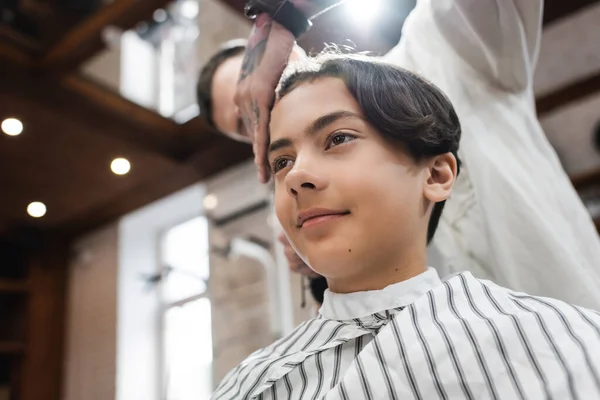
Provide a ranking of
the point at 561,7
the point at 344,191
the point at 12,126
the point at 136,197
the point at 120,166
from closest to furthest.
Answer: the point at 344,191, the point at 561,7, the point at 12,126, the point at 120,166, the point at 136,197

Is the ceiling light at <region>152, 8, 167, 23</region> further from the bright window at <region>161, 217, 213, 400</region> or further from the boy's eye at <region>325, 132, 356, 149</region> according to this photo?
the boy's eye at <region>325, 132, 356, 149</region>

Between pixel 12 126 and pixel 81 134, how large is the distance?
0.96ft

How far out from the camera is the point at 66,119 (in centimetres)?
264

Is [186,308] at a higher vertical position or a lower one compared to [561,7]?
lower

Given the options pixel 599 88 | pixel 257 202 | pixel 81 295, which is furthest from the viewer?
pixel 81 295

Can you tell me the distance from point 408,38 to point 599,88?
5.35 feet

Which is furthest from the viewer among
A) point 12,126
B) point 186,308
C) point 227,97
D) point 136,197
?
point 186,308

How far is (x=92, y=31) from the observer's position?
90.8 inches

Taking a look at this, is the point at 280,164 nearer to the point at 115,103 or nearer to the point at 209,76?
the point at 209,76

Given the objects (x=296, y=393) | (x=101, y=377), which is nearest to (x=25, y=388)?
(x=101, y=377)

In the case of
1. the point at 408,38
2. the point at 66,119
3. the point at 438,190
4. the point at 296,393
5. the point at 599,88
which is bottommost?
the point at 296,393

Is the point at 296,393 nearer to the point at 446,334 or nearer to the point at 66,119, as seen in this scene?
the point at 446,334

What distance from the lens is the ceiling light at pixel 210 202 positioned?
3168 mm

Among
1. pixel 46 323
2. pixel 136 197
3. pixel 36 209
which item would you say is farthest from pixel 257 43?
pixel 46 323
